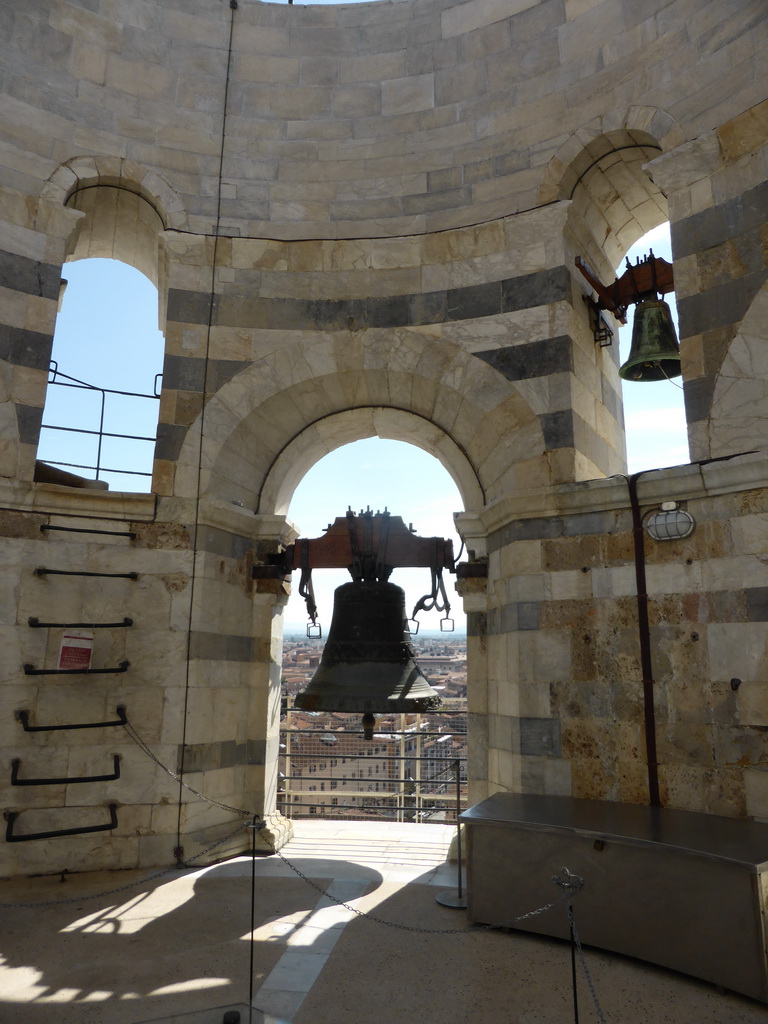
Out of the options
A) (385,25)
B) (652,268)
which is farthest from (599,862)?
(385,25)

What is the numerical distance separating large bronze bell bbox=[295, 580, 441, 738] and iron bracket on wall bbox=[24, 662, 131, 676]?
1.69m

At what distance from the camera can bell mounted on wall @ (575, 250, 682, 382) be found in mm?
5816

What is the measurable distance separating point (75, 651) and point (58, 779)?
96cm

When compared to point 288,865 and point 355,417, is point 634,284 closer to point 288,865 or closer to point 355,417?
point 355,417

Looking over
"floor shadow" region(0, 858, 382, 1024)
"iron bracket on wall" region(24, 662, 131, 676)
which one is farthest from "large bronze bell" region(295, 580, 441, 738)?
"iron bracket on wall" region(24, 662, 131, 676)

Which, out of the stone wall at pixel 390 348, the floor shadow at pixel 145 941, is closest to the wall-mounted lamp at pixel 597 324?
the stone wall at pixel 390 348

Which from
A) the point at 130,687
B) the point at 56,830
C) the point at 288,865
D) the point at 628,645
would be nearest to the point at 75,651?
the point at 130,687

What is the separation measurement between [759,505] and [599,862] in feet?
7.78

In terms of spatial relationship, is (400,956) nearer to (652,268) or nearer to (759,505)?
(759,505)

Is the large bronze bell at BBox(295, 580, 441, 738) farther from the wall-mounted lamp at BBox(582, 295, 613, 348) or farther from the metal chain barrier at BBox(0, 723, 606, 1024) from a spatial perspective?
the wall-mounted lamp at BBox(582, 295, 613, 348)

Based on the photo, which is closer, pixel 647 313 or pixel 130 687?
pixel 130 687

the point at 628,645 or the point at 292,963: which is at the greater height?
the point at 628,645

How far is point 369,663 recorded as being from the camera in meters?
5.00

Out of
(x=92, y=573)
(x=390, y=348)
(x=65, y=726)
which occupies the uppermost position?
(x=390, y=348)
